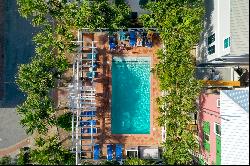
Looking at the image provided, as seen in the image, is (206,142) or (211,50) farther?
(211,50)

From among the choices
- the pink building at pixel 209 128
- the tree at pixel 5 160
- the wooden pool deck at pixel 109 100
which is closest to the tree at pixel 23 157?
the tree at pixel 5 160

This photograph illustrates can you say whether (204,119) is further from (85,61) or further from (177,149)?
(85,61)

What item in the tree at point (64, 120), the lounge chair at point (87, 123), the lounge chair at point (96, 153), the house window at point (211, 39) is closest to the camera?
the house window at point (211, 39)

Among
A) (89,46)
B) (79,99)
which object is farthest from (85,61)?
(79,99)

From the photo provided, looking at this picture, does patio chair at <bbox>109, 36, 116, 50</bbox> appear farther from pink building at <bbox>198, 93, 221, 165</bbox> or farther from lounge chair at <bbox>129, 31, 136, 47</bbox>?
pink building at <bbox>198, 93, 221, 165</bbox>

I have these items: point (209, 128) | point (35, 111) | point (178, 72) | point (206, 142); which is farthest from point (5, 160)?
Result: point (209, 128)

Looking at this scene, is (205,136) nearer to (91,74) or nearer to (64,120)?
(91,74)

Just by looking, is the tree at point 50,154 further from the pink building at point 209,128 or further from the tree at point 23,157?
the pink building at point 209,128
